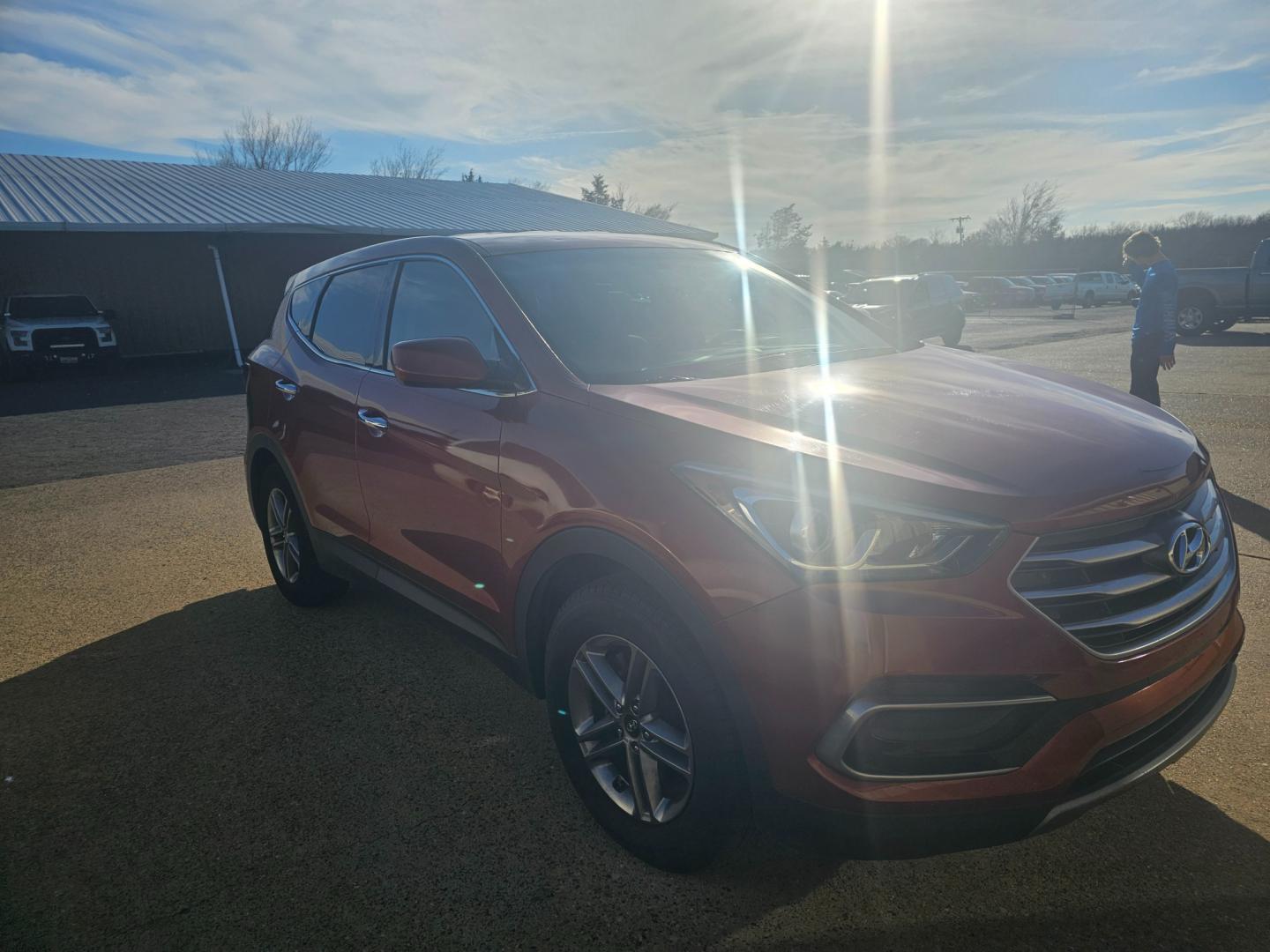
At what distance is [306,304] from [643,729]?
10.0 ft

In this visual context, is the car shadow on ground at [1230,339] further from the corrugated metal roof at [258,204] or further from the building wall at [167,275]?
the building wall at [167,275]

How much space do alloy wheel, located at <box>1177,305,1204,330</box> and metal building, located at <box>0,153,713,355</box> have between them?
14.5 meters

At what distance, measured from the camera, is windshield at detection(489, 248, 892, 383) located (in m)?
2.69

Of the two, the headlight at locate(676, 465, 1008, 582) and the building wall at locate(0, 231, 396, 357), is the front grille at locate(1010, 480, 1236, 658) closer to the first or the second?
the headlight at locate(676, 465, 1008, 582)

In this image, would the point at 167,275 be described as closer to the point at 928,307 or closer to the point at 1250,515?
the point at 928,307

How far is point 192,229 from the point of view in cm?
1839

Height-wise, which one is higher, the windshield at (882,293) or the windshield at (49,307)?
the windshield at (49,307)

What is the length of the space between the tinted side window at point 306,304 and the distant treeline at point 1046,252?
3418 cm

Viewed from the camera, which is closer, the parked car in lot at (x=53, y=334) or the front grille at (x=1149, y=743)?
the front grille at (x=1149, y=743)

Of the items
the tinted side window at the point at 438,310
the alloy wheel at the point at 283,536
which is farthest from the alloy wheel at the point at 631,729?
the alloy wheel at the point at 283,536

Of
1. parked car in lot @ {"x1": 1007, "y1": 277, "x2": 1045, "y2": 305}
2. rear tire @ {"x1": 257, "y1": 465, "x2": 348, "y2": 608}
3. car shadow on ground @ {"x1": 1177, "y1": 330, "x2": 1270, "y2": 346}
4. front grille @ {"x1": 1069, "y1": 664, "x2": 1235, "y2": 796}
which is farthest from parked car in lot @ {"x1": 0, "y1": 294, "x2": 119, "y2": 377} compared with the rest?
parked car in lot @ {"x1": 1007, "y1": 277, "x2": 1045, "y2": 305}

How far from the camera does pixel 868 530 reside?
1.79 metres

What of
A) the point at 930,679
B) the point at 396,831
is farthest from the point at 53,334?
the point at 930,679

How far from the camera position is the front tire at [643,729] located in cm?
196
